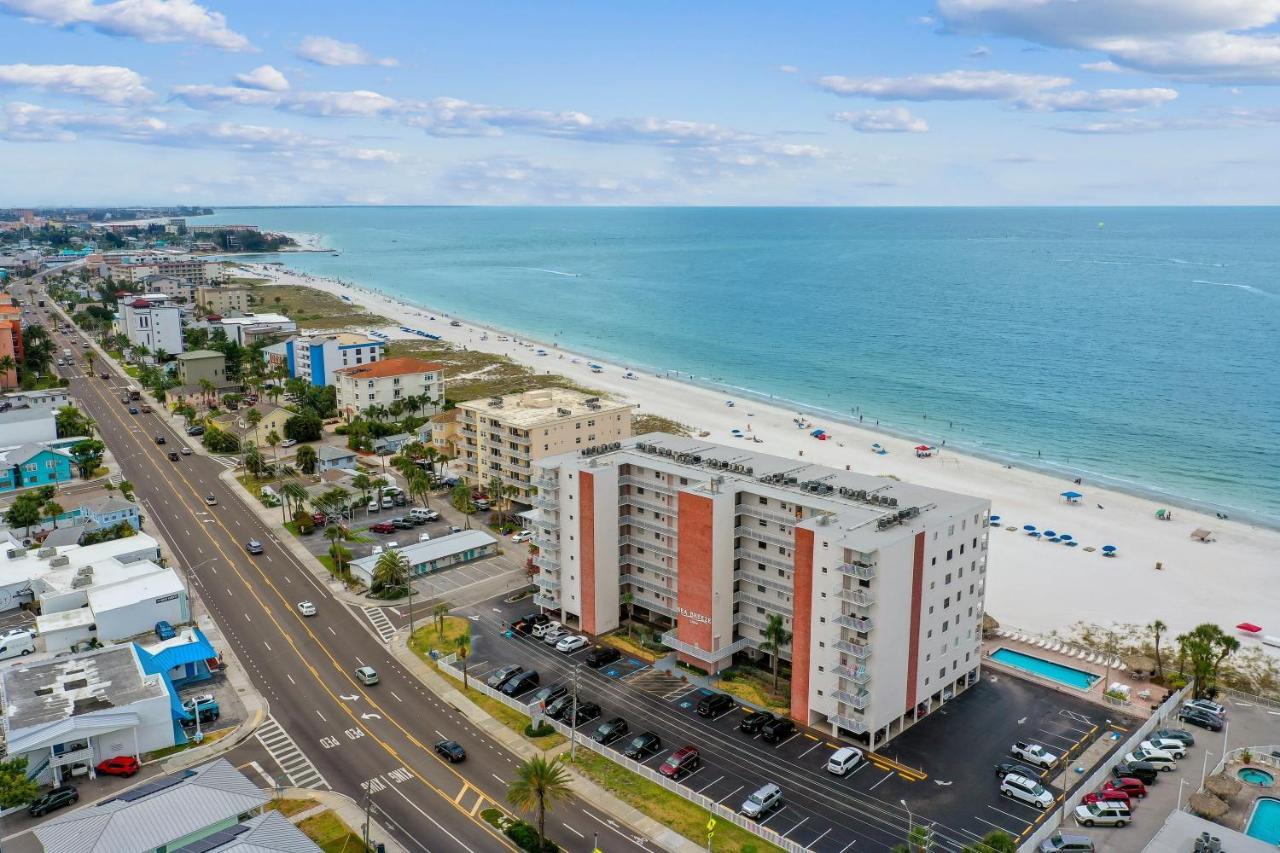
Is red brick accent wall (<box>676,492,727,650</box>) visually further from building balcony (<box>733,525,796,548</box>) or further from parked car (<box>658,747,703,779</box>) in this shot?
parked car (<box>658,747,703,779</box>)

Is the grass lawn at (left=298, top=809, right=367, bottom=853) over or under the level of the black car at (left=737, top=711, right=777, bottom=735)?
under

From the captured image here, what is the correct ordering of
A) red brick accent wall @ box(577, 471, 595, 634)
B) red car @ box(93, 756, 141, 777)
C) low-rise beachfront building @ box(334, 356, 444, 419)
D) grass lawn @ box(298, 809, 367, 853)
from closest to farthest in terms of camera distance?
grass lawn @ box(298, 809, 367, 853) → red car @ box(93, 756, 141, 777) → red brick accent wall @ box(577, 471, 595, 634) → low-rise beachfront building @ box(334, 356, 444, 419)

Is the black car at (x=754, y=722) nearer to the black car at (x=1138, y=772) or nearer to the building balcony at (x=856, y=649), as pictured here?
the building balcony at (x=856, y=649)

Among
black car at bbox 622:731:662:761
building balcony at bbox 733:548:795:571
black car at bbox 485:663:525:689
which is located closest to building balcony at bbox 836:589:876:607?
building balcony at bbox 733:548:795:571

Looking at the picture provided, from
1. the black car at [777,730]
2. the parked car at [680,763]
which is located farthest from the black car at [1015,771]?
the parked car at [680,763]

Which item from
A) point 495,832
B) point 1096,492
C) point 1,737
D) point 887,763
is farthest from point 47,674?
point 1096,492

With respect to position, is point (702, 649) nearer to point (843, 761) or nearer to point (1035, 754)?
point (843, 761)
